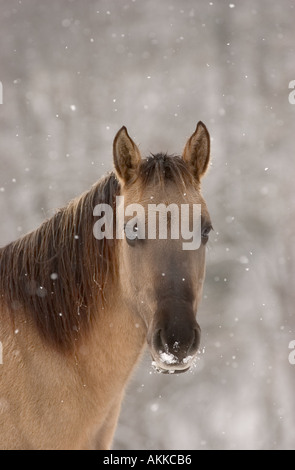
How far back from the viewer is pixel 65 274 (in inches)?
142

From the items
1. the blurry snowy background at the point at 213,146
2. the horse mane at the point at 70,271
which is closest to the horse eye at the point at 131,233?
the horse mane at the point at 70,271

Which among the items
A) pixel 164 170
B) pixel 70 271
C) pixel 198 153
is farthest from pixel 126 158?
pixel 70 271

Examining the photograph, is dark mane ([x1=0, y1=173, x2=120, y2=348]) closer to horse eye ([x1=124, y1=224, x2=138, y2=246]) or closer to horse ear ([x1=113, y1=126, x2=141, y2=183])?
horse ear ([x1=113, y1=126, x2=141, y2=183])

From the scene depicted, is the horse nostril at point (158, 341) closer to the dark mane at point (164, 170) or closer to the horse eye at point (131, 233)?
the horse eye at point (131, 233)

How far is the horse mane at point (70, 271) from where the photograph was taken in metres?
3.54

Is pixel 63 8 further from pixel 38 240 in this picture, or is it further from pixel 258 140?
pixel 38 240

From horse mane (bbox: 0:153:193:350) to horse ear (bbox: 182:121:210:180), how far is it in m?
0.08

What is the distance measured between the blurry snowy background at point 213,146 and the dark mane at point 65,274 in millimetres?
6517

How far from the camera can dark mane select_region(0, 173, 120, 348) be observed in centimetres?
355

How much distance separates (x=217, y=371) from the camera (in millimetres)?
11055

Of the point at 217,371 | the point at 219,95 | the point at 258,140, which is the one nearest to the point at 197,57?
the point at 219,95

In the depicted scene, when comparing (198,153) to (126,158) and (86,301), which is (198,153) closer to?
(126,158)

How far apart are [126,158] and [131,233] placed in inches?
21.0

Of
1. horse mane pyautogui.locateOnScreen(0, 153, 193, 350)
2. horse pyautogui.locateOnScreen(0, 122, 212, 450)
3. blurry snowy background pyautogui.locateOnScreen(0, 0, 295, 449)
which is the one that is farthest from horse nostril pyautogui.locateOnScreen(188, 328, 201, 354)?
blurry snowy background pyautogui.locateOnScreen(0, 0, 295, 449)
